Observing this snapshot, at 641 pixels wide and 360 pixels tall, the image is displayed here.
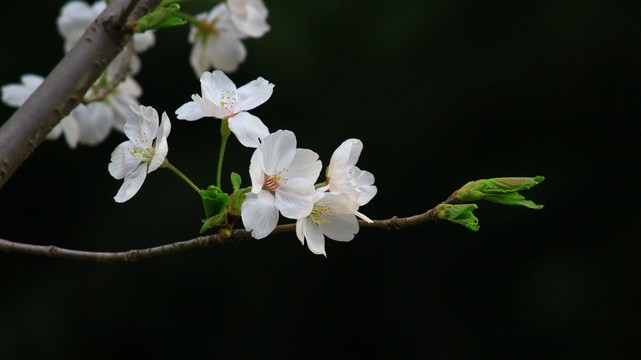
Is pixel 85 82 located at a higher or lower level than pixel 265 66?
lower

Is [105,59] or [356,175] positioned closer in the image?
[356,175]

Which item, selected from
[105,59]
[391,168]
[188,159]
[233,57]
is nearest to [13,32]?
[188,159]

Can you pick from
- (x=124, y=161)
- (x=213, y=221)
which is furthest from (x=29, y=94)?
(x=213, y=221)

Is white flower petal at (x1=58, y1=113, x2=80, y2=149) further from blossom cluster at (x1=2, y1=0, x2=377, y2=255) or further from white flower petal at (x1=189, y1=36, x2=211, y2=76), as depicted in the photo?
blossom cluster at (x1=2, y1=0, x2=377, y2=255)

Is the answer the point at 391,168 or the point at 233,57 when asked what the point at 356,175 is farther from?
the point at 391,168

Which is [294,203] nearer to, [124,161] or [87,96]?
[124,161]

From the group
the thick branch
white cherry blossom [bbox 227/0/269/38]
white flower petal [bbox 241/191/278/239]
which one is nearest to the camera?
white flower petal [bbox 241/191/278/239]

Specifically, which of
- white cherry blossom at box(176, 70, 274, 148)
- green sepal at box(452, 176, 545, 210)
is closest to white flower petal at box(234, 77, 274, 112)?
white cherry blossom at box(176, 70, 274, 148)

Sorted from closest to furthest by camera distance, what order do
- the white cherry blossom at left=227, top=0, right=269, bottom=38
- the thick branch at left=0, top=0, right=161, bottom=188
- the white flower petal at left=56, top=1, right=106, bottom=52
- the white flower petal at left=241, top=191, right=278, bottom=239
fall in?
the white flower petal at left=241, top=191, right=278, bottom=239 < the thick branch at left=0, top=0, right=161, bottom=188 < the white cherry blossom at left=227, top=0, right=269, bottom=38 < the white flower petal at left=56, top=1, right=106, bottom=52
